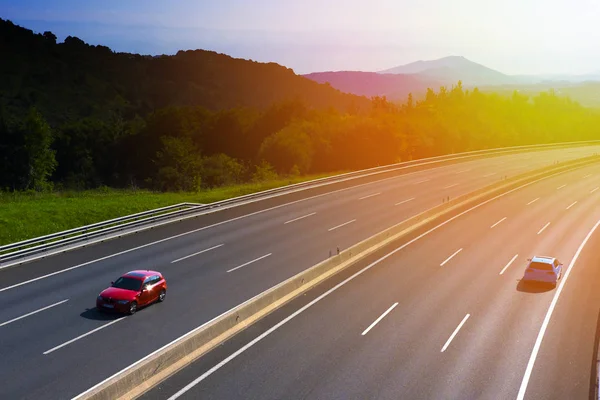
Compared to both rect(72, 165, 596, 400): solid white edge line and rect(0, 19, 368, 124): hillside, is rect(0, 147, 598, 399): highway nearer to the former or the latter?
rect(72, 165, 596, 400): solid white edge line

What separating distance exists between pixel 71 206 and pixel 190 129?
5766cm

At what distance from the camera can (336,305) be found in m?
24.5

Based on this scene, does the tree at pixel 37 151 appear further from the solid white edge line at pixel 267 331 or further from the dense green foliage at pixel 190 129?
the solid white edge line at pixel 267 331

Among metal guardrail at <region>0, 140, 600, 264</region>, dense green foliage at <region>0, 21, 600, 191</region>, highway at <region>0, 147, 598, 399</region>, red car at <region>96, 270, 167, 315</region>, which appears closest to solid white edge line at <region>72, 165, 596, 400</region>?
highway at <region>0, 147, 598, 399</region>

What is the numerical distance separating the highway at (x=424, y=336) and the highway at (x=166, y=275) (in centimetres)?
94

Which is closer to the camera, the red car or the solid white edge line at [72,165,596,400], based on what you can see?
the solid white edge line at [72,165,596,400]

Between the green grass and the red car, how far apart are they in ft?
49.3

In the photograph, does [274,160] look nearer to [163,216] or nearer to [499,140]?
[163,216]

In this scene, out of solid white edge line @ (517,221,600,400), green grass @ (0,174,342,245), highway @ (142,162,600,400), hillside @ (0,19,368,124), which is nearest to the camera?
highway @ (142,162,600,400)

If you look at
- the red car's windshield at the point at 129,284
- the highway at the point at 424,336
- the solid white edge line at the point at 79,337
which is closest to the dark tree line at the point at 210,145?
the highway at the point at 424,336

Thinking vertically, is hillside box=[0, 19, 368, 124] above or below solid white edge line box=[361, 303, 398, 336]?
above

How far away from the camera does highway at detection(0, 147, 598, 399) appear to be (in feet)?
59.5

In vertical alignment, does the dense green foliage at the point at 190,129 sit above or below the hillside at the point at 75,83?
below

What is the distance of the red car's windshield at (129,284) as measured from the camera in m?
23.0
